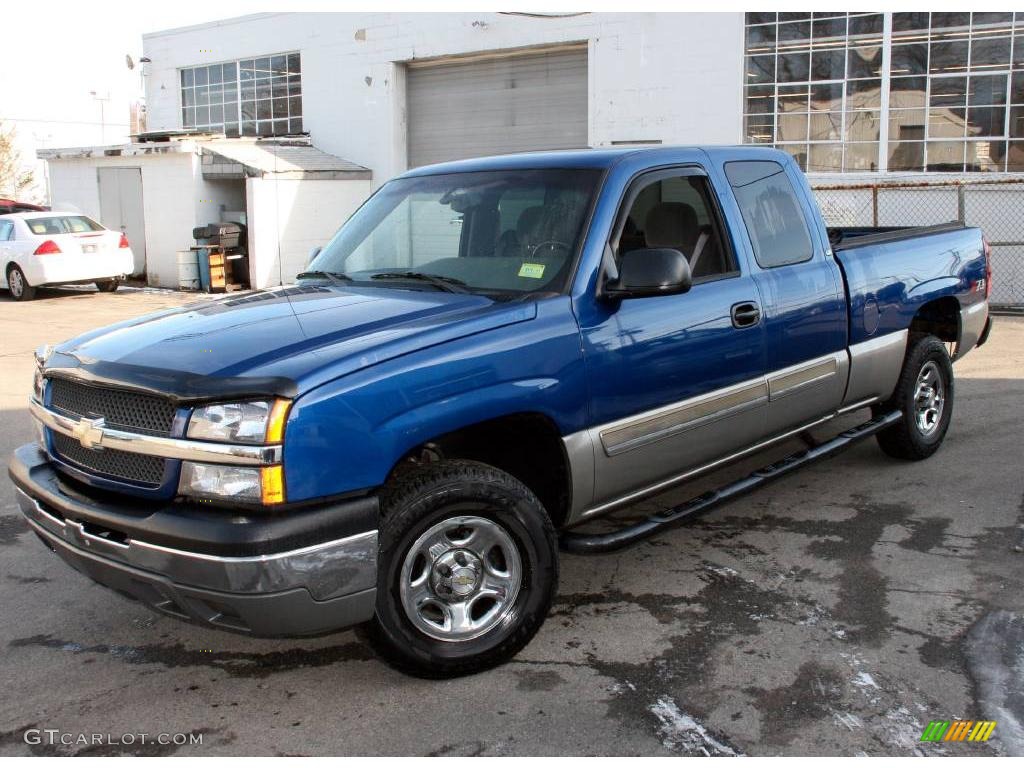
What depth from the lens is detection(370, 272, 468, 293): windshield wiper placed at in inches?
171

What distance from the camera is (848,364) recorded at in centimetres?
565

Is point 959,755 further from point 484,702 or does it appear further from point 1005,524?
point 1005,524

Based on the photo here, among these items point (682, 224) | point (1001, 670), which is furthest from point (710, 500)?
point (1001, 670)

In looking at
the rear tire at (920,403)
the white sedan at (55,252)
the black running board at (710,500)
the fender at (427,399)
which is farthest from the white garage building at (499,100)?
the fender at (427,399)

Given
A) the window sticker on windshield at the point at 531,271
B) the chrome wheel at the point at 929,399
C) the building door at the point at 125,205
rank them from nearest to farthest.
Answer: the window sticker on windshield at the point at 531,271 < the chrome wheel at the point at 929,399 < the building door at the point at 125,205

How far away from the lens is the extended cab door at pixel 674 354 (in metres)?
4.23

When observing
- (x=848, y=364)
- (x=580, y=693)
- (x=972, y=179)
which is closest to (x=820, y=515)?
(x=848, y=364)

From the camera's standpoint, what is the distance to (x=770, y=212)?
531cm

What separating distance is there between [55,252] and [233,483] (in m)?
16.6

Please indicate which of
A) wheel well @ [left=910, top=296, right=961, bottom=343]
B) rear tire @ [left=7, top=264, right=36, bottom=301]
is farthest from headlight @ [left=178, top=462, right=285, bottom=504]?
rear tire @ [left=7, top=264, right=36, bottom=301]

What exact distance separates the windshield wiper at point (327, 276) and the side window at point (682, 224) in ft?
4.34

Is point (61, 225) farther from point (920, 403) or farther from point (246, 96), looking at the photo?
point (920, 403)

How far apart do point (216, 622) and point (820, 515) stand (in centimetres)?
360

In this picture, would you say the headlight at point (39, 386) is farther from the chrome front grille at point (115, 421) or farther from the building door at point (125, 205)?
the building door at point (125, 205)
